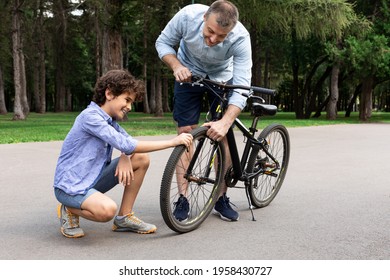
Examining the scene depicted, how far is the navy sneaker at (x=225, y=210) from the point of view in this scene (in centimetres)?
443

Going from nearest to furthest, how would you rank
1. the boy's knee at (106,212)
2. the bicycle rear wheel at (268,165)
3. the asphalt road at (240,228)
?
the asphalt road at (240,228) < the boy's knee at (106,212) < the bicycle rear wheel at (268,165)

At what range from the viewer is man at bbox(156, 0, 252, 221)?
3878mm

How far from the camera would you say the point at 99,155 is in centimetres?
373

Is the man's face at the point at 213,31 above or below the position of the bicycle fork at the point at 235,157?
above

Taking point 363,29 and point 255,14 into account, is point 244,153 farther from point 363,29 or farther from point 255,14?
point 363,29

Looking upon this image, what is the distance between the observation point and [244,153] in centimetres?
459

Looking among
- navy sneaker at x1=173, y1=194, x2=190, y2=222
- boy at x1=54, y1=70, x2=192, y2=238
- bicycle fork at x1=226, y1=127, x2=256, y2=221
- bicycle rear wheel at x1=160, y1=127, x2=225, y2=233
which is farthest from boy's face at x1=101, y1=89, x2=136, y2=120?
bicycle fork at x1=226, y1=127, x2=256, y2=221

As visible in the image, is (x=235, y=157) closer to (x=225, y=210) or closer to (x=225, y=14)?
(x=225, y=210)

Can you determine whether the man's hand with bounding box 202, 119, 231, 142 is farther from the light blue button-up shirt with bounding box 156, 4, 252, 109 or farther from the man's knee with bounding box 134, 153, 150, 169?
the man's knee with bounding box 134, 153, 150, 169

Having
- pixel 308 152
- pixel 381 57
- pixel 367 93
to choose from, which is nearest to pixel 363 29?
pixel 381 57

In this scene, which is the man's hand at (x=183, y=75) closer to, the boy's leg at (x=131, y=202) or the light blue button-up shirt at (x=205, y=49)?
the light blue button-up shirt at (x=205, y=49)

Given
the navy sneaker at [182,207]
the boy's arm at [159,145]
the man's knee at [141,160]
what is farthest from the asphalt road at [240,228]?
the boy's arm at [159,145]

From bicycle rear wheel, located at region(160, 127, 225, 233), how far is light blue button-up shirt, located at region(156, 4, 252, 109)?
461 mm

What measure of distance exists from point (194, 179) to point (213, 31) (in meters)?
1.19
